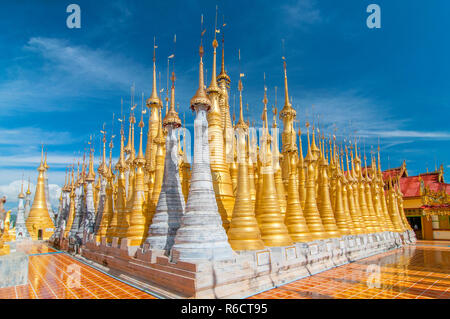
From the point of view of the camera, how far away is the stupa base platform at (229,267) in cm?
823

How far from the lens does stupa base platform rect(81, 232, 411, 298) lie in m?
8.23

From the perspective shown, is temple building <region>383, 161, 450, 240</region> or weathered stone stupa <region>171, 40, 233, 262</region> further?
temple building <region>383, 161, 450, 240</region>

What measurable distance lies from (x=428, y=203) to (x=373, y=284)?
28.9 metres

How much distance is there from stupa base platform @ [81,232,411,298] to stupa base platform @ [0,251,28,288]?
3.59 m

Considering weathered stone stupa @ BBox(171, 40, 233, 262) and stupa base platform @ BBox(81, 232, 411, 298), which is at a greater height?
weathered stone stupa @ BBox(171, 40, 233, 262)

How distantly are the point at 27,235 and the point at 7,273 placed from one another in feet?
119

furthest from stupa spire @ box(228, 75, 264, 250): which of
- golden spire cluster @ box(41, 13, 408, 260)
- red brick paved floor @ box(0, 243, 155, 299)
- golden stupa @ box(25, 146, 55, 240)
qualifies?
golden stupa @ box(25, 146, 55, 240)

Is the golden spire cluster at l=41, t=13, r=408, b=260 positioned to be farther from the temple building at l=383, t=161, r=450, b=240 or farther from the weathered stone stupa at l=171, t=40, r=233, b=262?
the temple building at l=383, t=161, r=450, b=240

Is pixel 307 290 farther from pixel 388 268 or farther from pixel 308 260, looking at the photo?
pixel 388 268

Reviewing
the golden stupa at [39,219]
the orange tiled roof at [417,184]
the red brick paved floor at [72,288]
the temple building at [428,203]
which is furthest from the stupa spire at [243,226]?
the golden stupa at [39,219]

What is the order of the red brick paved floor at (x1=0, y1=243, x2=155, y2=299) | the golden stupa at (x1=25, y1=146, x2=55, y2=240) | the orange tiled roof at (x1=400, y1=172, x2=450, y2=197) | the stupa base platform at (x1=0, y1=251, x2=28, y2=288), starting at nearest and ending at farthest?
the red brick paved floor at (x1=0, y1=243, x2=155, y2=299), the stupa base platform at (x1=0, y1=251, x2=28, y2=288), the orange tiled roof at (x1=400, y1=172, x2=450, y2=197), the golden stupa at (x1=25, y1=146, x2=55, y2=240)

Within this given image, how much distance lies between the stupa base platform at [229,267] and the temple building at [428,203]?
74.0 feet

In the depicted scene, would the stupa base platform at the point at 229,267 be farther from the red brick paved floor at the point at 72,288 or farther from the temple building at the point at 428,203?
the temple building at the point at 428,203
